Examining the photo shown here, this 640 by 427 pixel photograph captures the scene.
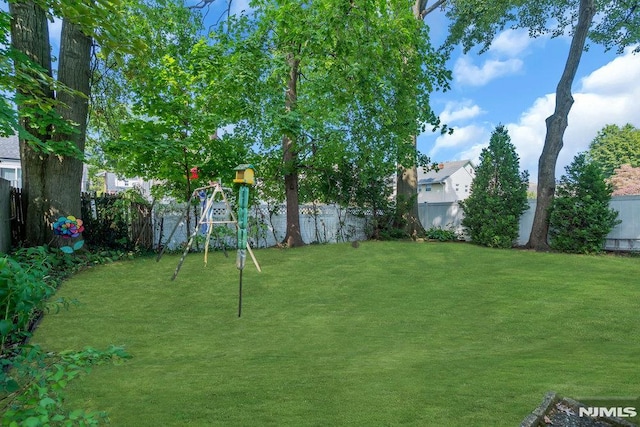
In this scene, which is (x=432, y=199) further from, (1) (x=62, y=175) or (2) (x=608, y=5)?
(1) (x=62, y=175)

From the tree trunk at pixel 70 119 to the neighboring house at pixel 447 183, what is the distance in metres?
30.4

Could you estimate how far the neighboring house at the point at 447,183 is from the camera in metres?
37.3

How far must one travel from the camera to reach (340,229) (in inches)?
603

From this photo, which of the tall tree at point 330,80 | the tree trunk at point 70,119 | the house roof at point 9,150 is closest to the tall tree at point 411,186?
the tall tree at point 330,80

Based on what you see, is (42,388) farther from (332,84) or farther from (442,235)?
(442,235)

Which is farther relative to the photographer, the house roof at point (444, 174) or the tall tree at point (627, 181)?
the house roof at point (444, 174)

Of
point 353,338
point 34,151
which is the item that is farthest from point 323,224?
point 353,338

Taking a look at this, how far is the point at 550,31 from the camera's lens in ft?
53.7

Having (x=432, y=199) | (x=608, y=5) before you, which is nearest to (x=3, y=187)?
(x=608, y=5)

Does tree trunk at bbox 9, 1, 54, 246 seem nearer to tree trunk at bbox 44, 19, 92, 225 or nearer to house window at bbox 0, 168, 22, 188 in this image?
tree trunk at bbox 44, 19, 92, 225

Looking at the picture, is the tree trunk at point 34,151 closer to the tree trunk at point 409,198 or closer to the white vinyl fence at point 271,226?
the white vinyl fence at point 271,226

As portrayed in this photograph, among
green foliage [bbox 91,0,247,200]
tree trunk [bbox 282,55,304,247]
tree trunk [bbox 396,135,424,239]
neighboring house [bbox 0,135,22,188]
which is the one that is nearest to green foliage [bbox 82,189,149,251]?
green foliage [bbox 91,0,247,200]

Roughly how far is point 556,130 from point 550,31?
558 centimetres

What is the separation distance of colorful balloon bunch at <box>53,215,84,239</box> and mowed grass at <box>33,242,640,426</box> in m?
0.96
